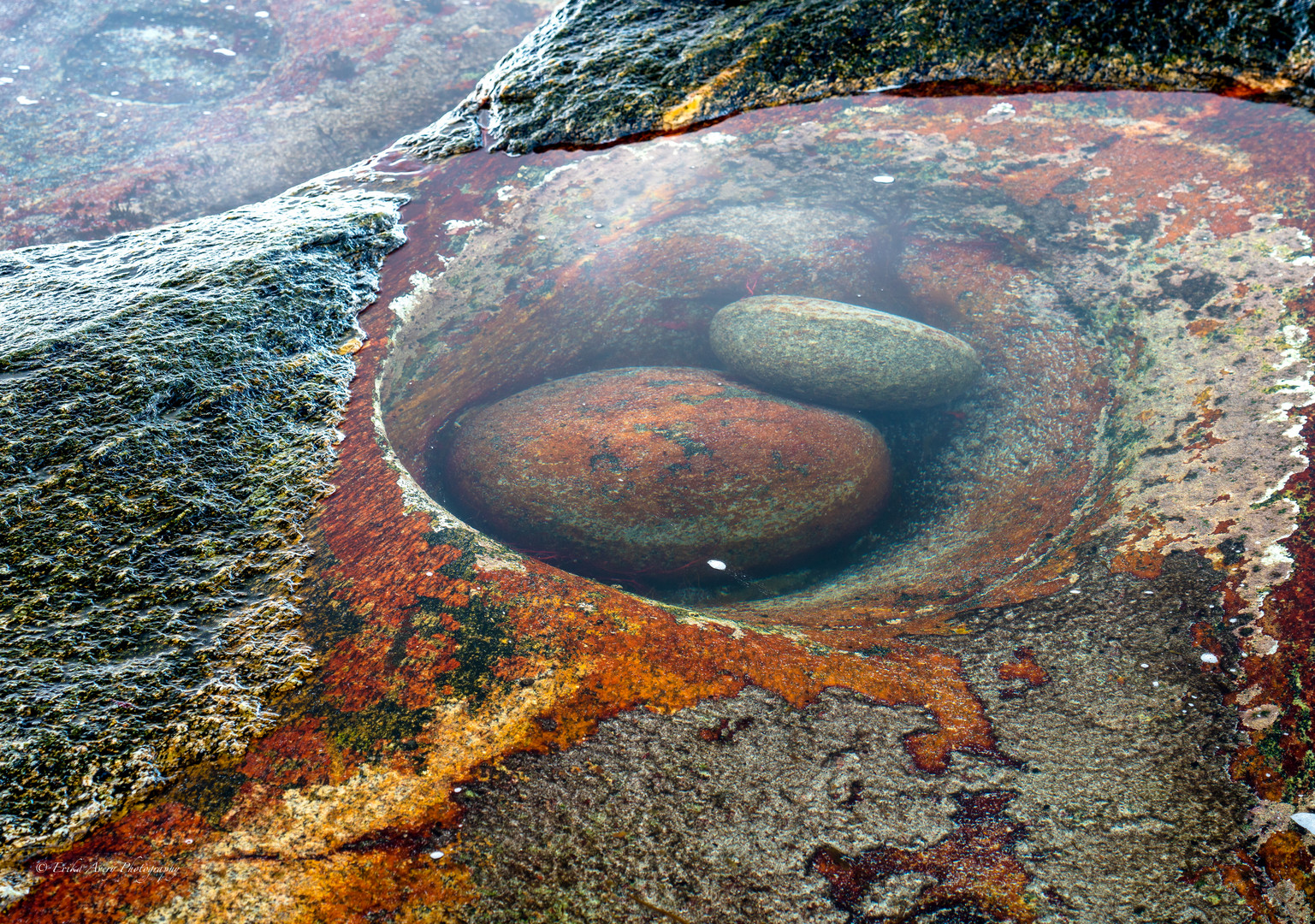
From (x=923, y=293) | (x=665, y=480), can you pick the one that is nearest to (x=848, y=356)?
(x=923, y=293)

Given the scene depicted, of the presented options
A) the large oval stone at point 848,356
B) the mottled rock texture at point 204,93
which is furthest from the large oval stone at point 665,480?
the mottled rock texture at point 204,93

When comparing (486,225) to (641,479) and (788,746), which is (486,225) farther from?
(788,746)

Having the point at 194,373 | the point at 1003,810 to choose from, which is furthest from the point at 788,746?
the point at 194,373

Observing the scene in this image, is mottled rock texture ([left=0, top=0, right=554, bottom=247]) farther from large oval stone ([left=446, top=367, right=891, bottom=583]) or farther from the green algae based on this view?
large oval stone ([left=446, top=367, right=891, bottom=583])

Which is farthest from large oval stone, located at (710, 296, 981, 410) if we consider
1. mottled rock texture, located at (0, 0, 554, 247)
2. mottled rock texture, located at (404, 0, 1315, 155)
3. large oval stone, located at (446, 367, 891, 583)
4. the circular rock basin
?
mottled rock texture, located at (0, 0, 554, 247)

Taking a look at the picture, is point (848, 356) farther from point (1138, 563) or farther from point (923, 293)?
point (1138, 563)

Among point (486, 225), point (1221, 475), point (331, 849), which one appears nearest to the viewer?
point (331, 849)
